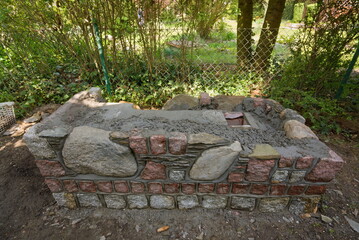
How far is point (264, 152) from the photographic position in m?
1.45

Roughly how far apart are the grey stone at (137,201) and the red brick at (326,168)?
4.21ft

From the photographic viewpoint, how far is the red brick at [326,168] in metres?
1.41

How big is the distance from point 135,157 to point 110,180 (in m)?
0.32

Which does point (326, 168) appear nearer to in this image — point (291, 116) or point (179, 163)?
point (291, 116)

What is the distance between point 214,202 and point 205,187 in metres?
0.19

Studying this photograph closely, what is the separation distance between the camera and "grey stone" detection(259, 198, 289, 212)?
65.8 inches

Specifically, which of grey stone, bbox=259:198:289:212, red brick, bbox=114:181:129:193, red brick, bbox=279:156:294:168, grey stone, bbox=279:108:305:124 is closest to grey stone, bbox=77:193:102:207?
red brick, bbox=114:181:129:193

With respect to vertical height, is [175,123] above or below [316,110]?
above

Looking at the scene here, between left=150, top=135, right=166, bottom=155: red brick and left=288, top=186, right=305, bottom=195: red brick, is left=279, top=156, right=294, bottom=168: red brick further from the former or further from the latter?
left=150, top=135, right=166, bottom=155: red brick

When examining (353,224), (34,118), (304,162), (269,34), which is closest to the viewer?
(304,162)

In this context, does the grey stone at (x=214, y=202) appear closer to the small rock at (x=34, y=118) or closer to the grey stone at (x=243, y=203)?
the grey stone at (x=243, y=203)

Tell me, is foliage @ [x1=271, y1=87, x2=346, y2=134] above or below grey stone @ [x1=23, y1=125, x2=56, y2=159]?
below

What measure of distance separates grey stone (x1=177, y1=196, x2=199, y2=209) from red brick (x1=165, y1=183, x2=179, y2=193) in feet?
0.30

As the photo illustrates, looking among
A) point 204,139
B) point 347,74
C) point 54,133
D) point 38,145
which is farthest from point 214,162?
point 347,74
